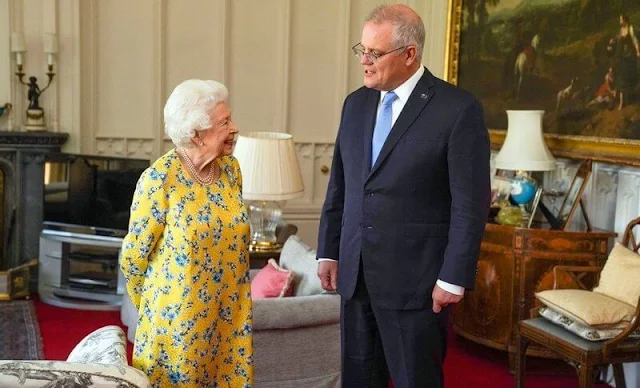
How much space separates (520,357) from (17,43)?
4.06 metres

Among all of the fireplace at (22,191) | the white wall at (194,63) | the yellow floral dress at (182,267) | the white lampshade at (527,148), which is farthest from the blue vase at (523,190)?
the fireplace at (22,191)

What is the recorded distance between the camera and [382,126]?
245 cm

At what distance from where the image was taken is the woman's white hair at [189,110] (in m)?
2.37

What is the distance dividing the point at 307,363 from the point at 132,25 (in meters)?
3.80

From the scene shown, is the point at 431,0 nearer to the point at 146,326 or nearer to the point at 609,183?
the point at 609,183

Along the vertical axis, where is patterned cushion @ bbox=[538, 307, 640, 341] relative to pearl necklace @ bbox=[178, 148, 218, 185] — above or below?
below

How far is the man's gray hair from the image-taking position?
2305 millimetres

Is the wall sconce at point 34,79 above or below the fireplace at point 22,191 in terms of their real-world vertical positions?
above

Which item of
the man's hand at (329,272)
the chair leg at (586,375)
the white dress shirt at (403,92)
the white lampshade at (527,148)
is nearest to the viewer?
the white dress shirt at (403,92)

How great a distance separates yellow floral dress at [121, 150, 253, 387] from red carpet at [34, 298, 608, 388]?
81.5 inches

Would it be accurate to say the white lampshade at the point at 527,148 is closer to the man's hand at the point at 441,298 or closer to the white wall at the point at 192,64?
the white wall at the point at 192,64

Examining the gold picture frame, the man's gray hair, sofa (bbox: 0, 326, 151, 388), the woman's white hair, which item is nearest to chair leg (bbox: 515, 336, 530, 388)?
the man's gray hair

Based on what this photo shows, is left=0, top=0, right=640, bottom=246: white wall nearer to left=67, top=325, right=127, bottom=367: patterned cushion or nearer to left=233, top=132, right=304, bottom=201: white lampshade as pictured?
left=233, top=132, right=304, bottom=201: white lampshade

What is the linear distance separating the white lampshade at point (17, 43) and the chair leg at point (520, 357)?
399 cm
